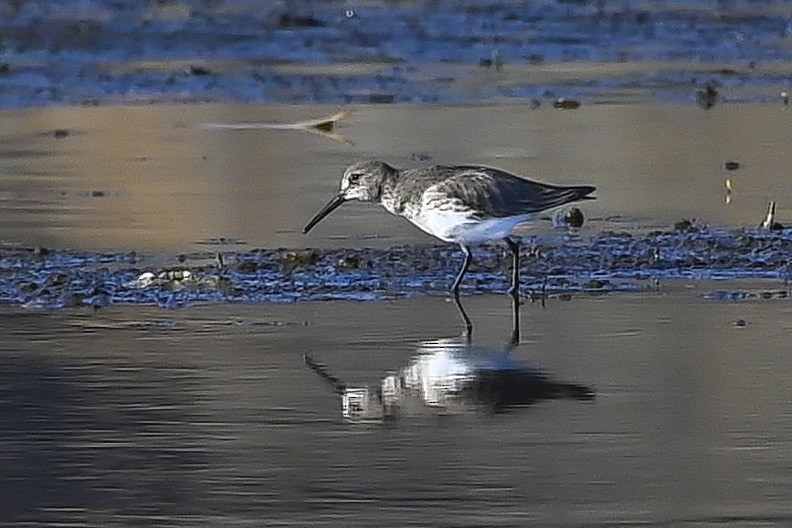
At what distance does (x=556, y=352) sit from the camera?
841 centimetres

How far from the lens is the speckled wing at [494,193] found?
388 inches

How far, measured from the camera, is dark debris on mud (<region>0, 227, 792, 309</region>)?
970 cm

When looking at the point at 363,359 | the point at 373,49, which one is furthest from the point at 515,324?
the point at 373,49

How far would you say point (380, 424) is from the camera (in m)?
7.32

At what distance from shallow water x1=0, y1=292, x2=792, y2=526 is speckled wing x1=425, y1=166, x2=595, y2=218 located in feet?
1.53

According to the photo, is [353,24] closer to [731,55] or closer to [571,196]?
[731,55]

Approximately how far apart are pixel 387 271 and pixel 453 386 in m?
2.33

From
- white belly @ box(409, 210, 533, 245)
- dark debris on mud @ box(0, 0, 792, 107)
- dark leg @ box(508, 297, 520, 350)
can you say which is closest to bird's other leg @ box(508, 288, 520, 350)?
dark leg @ box(508, 297, 520, 350)

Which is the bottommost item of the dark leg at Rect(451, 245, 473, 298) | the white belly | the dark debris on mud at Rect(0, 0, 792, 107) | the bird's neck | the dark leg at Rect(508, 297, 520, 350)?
the dark leg at Rect(508, 297, 520, 350)

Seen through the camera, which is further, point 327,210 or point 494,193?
point 327,210

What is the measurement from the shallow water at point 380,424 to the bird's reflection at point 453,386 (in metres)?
0.08

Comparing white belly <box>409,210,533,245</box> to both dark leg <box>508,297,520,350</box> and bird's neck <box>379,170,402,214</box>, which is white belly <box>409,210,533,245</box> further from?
dark leg <box>508,297,520,350</box>

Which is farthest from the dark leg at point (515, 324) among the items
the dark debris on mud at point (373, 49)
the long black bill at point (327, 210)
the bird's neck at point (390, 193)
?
the dark debris on mud at point (373, 49)

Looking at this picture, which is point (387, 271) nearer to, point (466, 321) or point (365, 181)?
point (365, 181)
